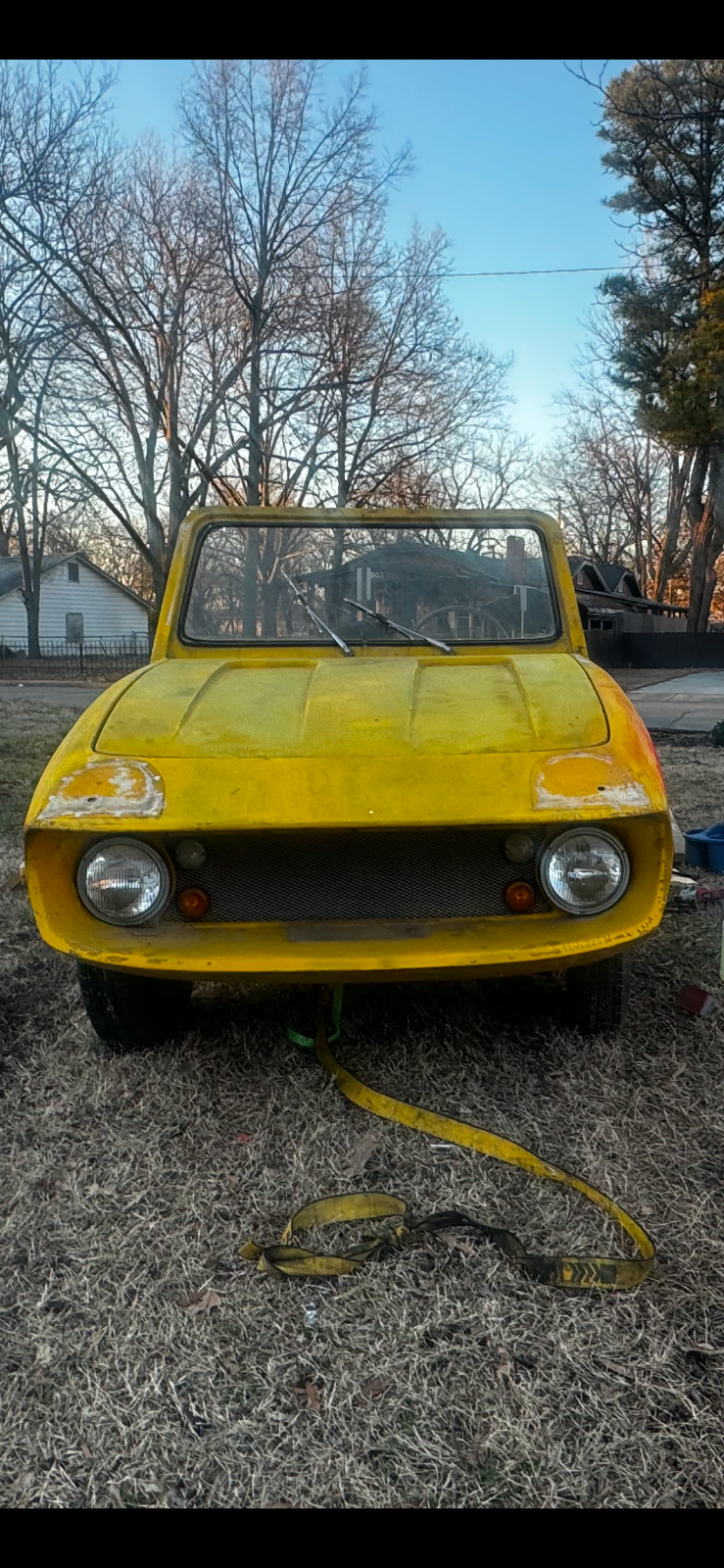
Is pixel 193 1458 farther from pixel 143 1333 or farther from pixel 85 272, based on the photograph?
pixel 85 272

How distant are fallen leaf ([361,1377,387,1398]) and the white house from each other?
39.2 m

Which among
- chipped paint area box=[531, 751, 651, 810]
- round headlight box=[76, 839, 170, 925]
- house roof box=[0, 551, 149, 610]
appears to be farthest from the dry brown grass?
house roof box=[0, 551, 149, 610]

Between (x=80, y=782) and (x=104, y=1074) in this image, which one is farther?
(x=104, y=1074)

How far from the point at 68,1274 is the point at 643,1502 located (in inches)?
42.9

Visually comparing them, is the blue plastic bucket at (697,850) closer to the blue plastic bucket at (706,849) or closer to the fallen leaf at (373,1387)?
the blue plastic bucket at (706,849)

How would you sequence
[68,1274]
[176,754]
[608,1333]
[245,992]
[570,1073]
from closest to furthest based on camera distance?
[608,1333] < [68,1274] < [176,754] < [570,1073] < [245,992]

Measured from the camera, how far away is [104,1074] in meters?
2.71

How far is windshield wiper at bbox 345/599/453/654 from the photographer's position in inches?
135

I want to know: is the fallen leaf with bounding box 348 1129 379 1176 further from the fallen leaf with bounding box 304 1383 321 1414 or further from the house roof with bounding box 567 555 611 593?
the house roof with bounding box 567 555 611 593

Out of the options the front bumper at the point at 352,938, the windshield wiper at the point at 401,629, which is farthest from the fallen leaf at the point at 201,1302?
the windshield wiper at the point at 401,629

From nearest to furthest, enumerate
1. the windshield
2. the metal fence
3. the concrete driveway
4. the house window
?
1. the windshield
2. the concrete driveway
3. the metal fence
4. the house window

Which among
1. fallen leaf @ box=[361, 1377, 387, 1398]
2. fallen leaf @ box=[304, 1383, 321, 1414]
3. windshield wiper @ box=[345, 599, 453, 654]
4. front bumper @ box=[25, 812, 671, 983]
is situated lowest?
fallen leaf @ box=[304, 1383, 321, 1414]
